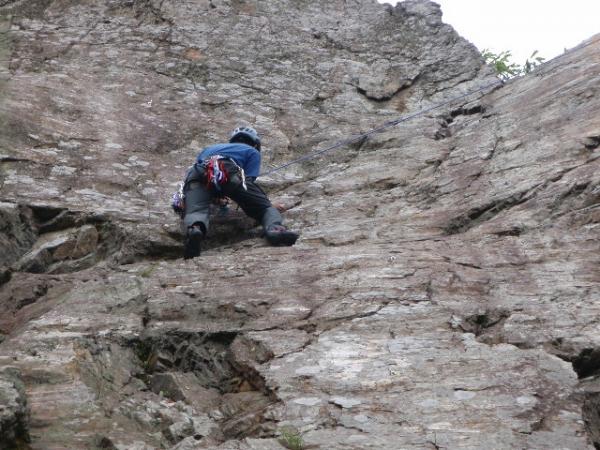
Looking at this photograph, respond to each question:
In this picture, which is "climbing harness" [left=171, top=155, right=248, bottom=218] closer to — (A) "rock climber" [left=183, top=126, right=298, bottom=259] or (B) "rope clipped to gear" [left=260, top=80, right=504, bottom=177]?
(A) "rock climber" [left=183, top=126, right=298, bottom=259]

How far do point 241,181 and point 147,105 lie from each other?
293 cm

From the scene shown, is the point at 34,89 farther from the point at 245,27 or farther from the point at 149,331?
the point at 149,331

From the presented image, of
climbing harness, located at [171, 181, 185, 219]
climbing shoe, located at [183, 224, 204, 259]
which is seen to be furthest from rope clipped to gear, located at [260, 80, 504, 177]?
climbing shoe, located at [183, 224, 204, 259]

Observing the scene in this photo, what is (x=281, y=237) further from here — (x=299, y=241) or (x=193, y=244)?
(x=193, y=244)

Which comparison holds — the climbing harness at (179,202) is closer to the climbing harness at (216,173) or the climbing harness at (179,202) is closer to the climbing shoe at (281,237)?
the climbing harness at (216,173)

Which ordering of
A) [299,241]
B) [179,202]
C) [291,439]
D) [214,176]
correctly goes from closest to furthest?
[291,439] → [299,241] → [214,176] → [179,202]

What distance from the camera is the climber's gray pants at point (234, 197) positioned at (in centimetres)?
923

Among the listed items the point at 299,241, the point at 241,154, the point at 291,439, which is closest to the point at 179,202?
the point at 241,154

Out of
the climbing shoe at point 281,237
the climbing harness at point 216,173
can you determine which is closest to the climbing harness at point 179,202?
the climbing harness at point 216,173

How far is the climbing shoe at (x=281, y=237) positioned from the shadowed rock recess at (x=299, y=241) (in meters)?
0.20

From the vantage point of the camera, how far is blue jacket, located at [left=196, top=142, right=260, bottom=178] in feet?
31.8

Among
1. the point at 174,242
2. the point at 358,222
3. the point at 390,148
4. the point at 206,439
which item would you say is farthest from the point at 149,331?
the point at 390,148

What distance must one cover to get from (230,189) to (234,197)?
105 millimetres

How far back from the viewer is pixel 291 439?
18.0 feet
